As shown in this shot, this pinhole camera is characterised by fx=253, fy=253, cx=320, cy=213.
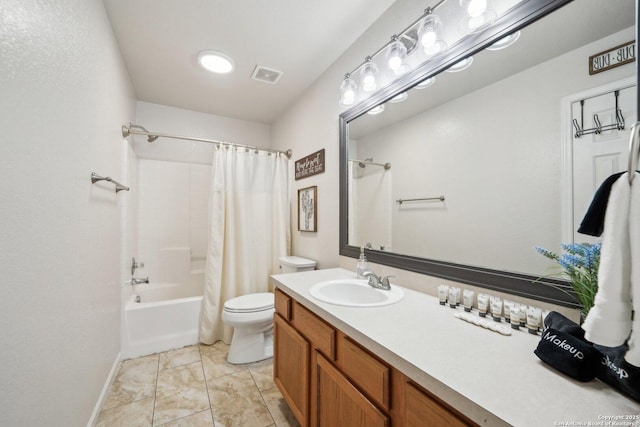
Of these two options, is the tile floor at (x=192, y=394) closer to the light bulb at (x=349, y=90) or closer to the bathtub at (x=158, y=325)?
the bathtub at (x=158, y=325)

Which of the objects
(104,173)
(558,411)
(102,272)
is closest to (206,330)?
(102,272)

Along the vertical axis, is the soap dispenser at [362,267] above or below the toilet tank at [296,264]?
above

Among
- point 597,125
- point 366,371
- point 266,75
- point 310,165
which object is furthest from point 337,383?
point 266,75

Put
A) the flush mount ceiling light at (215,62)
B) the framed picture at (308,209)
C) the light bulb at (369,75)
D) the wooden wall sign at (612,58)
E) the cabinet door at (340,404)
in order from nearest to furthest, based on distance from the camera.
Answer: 1. the wooden wall sign at (612,58)
2. the cabinet door at (340,404)
3. the light bulb at (369,75)
4. the flush mount ceiling light at (215,62)
5. the framed picture at (308,209)

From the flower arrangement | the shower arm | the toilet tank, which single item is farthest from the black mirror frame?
the toilet tank

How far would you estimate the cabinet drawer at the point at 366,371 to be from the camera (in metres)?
0.77

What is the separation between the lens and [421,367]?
65cm

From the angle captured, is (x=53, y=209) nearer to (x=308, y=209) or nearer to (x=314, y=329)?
(x=314, y=329)

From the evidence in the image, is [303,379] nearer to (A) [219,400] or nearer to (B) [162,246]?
(A) [219,400]

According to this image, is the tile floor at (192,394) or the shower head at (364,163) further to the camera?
the shower head at (364,163)

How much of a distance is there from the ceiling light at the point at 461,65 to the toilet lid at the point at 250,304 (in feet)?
6.45

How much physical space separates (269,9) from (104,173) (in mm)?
1445

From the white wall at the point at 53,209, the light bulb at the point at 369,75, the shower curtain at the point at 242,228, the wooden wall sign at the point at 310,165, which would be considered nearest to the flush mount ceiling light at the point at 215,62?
the white wall at the point at 53,209

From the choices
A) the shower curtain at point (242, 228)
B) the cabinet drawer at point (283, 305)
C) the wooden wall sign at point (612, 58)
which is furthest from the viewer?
the shower curtain at point (242, 228)
